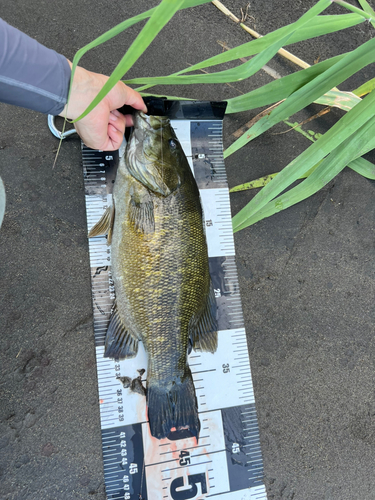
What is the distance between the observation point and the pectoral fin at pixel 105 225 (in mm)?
1747

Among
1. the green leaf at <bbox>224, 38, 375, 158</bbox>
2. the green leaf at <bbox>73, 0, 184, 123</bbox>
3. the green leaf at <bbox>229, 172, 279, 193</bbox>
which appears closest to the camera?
the green leaf at <bbox>73, 0, 184, 123</bbox>

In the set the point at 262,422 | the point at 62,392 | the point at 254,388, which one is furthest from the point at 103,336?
the point at 262,422

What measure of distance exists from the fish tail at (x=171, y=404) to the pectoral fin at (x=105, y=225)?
2.65ft

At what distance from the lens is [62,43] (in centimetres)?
191

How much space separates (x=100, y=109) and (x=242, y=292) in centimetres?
125

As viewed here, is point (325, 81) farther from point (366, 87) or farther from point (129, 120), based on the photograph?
point (129, 120)

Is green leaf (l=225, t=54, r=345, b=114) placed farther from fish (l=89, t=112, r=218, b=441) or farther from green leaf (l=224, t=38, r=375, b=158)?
fish (l=89, t=112, r=218, b=441)

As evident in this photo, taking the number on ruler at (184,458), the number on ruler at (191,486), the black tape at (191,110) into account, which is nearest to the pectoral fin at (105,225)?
the black tape at (191,110)

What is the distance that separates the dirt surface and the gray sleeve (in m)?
0.51

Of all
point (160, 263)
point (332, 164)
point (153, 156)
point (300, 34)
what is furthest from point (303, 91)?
point (160, 263)

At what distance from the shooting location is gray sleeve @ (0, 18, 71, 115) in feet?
4.10

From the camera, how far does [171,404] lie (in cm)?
171

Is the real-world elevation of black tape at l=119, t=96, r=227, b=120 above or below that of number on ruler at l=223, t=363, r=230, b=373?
above

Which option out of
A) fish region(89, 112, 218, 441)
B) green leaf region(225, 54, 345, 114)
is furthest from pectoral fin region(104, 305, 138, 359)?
green leaf region(225, 54, 345, 114)
